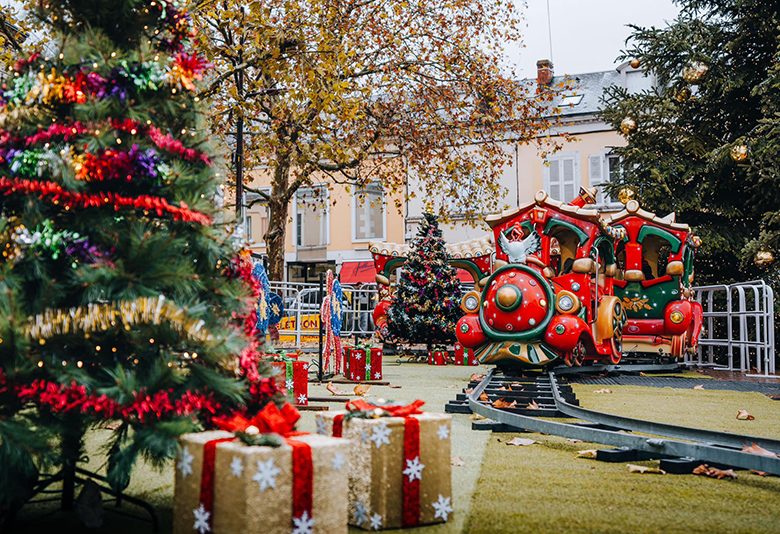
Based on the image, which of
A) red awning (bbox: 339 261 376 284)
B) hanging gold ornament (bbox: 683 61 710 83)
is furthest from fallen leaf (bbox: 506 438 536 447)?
red awning (bbox: 339 261 376 284)

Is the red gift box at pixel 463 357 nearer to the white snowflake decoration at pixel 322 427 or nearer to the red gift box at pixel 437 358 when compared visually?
the red gift box at pixel 437 358

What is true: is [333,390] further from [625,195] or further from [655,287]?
[625,195]

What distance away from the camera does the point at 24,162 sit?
3.36 metres

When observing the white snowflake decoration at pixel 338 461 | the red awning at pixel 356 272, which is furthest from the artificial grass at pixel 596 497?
the red awning at pixel 356 272

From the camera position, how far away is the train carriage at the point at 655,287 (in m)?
13.2

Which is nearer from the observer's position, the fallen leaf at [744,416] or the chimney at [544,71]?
the fallen leaf at [744,416]


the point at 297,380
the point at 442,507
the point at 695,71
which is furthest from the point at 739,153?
the point at 442,507

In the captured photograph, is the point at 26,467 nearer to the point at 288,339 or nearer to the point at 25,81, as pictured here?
the point at 25,81

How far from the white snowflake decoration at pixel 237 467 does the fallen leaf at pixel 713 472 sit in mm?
3016

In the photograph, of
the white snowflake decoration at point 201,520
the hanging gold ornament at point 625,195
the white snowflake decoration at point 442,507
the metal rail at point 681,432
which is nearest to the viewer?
the white snowflake decoration at point 201,520

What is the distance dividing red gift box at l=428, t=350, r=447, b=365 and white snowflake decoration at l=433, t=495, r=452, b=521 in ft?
39.1

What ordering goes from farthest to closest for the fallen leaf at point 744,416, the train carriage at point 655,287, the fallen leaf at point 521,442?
the train carriage at point 655,287 < the fallen leaf at point 744,416 < the fallen leaf at point 521,442

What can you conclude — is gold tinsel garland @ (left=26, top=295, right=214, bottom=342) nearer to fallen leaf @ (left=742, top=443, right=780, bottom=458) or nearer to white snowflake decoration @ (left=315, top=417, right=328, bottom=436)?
white snowflake decoration @ (left=315, top=417, right=328, bottom=436)

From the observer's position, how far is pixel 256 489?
9.21 ft
